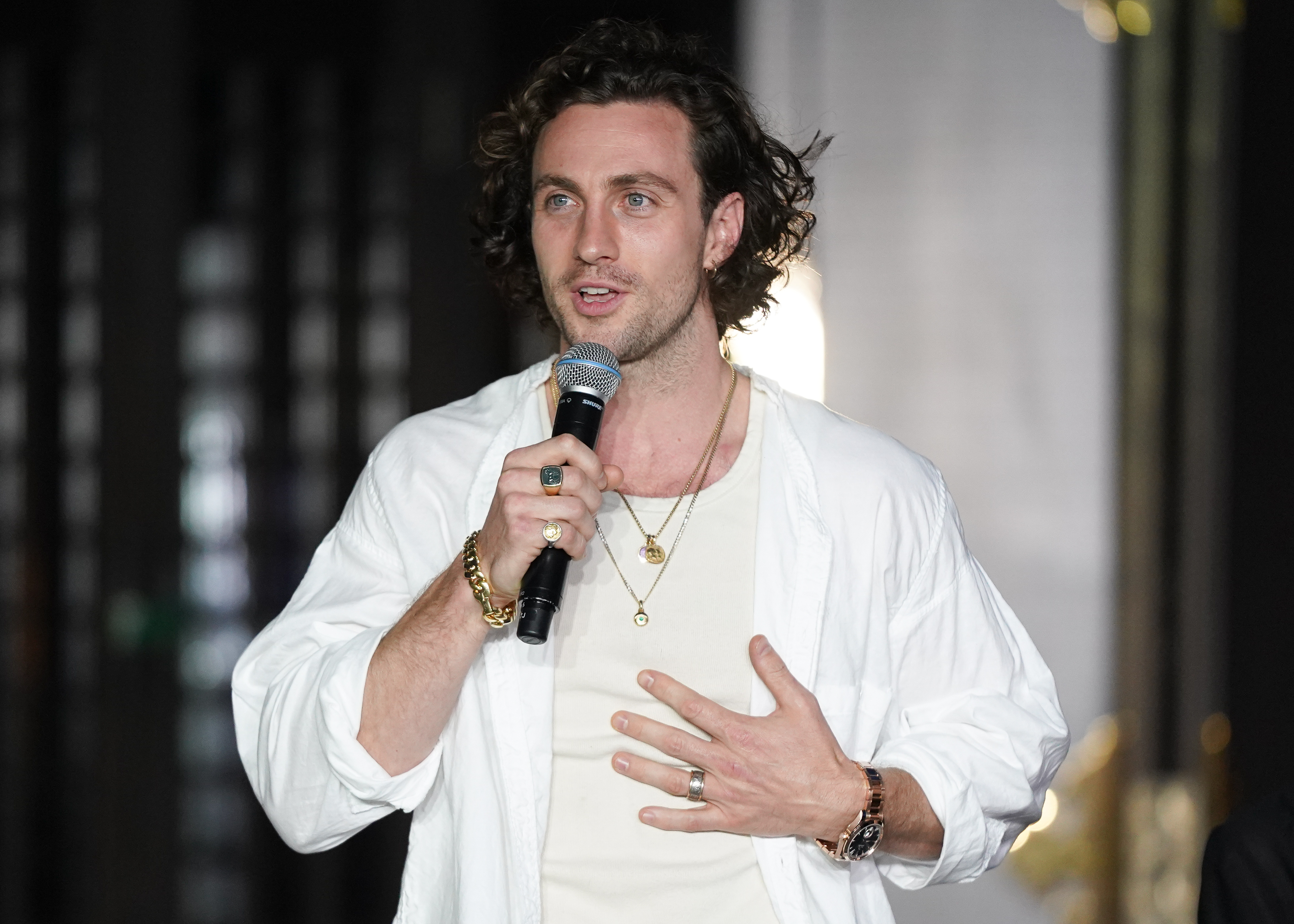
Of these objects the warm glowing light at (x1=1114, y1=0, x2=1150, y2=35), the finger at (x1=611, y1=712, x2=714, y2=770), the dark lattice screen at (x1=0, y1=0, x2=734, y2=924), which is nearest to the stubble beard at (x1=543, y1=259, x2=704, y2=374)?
the finger at (x1=611, y1=712, x2=714, y2=770)

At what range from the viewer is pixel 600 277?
61.1 inches

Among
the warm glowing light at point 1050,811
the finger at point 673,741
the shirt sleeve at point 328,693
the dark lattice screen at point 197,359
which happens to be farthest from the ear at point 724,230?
the warm glowing light at point 1050,811

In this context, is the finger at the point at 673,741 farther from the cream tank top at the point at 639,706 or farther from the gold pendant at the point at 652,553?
the gold pendant at the point at 652,553

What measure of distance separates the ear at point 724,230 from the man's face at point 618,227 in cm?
8

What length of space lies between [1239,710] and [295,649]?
2292 mm

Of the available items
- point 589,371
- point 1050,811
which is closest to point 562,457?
point 589,371

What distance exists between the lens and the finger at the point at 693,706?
140 cm

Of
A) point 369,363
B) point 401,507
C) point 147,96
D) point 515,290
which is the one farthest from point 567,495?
point 147,96

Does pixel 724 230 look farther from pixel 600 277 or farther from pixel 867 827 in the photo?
pixel 867 827

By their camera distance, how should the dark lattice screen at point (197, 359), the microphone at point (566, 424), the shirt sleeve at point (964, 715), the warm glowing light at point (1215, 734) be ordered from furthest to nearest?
the dark lattice screen at point (197, 359) → the warm glowing light at point (1215, 734) → the shirt sleeve at point (964, 715) → the microphone at point (566, 424)

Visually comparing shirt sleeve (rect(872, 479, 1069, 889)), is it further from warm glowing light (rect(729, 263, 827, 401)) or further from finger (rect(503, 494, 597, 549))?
warm glowing light (rect(729, 263, 827, 401))

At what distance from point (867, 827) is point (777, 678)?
191mm

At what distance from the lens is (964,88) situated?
3.09 meters

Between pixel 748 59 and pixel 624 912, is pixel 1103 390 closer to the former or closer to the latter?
pixel 748 59
